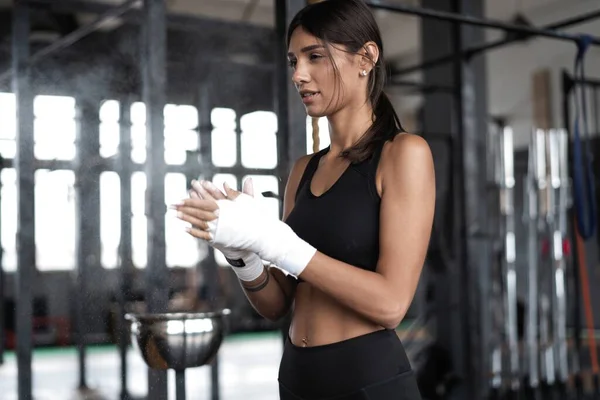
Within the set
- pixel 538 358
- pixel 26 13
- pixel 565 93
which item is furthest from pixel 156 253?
pixel 538 358

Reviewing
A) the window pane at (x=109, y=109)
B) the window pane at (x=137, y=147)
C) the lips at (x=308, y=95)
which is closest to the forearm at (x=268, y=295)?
the lips at (x=308, y=95)

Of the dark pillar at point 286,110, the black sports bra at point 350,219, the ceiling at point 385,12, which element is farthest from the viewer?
the ceiling at point 385,12

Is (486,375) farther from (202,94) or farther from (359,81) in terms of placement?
(359,81)

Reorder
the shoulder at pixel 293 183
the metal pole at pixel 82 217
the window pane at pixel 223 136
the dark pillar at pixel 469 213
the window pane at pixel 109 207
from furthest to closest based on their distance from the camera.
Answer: the window pane at pixel 109 207 → the window pane at pixel 223 136 → the dark pillar at pixel 469 213 → the metal pole at pixel 82 217 → the shoulder at pixel 293 183

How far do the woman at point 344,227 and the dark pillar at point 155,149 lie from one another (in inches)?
25.3

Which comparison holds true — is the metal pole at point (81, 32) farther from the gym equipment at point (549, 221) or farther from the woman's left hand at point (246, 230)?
the gym equipment at point (549, 221)

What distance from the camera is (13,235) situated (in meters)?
2.81

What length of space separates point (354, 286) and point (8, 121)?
160 centimetres

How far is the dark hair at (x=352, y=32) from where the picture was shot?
1.32 metres

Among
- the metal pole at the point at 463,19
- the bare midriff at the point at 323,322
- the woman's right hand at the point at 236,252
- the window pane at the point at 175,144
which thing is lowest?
the bare midriff at the point at 323,322

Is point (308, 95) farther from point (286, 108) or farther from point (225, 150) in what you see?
point (225, 150)

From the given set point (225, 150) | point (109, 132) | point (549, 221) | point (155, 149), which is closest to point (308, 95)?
point (155, 149)

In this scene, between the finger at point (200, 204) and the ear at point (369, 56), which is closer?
the finger at point (200, 204)

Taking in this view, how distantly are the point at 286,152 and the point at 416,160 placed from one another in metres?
0.69
